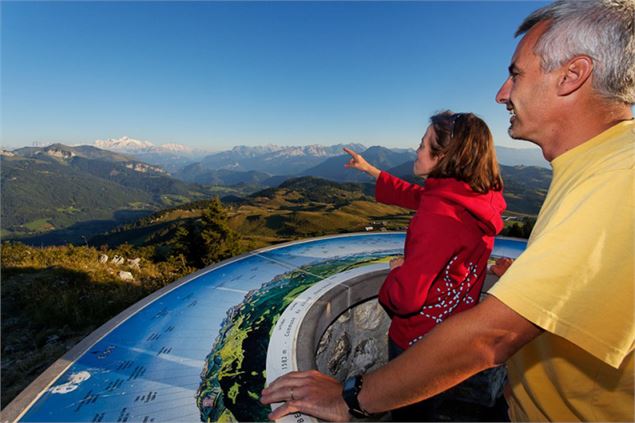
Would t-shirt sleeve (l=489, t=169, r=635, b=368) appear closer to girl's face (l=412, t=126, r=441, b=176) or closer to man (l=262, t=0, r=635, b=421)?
man (l=262, t=0, r=635, b=421)

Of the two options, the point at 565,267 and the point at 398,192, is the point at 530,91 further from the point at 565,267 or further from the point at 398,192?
the point at 398,192

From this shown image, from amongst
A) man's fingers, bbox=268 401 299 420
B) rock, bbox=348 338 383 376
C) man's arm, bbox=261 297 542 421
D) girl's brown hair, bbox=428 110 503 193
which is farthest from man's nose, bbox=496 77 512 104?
rock, bbox=348 338 383 376

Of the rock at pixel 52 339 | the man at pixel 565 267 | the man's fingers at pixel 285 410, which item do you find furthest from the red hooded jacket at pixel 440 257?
the rock at pixel 52 339

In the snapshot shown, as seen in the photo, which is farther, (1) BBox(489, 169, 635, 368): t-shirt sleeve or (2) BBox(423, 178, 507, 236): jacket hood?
(2) BBox(423, 178, 507, 236): jacket hood

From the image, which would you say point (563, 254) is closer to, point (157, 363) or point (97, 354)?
point (157, 363)

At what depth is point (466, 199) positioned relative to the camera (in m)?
2.18

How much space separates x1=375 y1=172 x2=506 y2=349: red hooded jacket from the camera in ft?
6.46

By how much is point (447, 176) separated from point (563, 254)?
1442 millimetres

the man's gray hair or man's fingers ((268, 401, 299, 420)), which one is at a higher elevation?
the man's gray hair

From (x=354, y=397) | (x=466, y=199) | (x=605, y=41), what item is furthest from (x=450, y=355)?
(x=466, y=199)

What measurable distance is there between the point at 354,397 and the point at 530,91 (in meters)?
1.55

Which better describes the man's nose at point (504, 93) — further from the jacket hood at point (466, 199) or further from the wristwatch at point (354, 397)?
the wristwatch at point (354, 397)

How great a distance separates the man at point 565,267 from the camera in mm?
911

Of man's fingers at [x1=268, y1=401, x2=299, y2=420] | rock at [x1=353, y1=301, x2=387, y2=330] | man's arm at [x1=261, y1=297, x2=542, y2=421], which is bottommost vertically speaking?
rock at [x1=353, y1=301, x2=387, y2=330]
